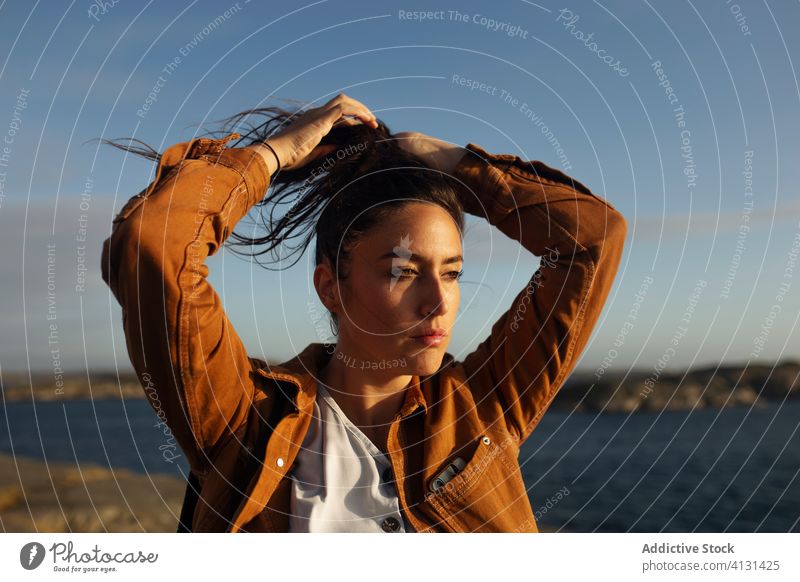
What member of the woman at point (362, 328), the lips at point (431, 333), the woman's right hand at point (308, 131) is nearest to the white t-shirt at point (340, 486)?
the woman at point (362, 328)

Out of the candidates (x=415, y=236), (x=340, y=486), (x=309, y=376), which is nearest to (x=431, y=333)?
(x=415, y=236)

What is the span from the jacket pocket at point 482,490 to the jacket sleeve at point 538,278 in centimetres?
12

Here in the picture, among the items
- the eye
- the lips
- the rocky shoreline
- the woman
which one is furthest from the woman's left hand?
the rocky shoreline

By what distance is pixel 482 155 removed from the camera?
8.82 ft

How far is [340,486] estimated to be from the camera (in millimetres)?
2373

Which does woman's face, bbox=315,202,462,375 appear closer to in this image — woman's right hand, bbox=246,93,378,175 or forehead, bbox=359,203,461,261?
forehead, bbox=359,203,461,261

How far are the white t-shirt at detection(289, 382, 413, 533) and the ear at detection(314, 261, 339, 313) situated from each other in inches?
15.8

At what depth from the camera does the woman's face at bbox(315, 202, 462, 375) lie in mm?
2422

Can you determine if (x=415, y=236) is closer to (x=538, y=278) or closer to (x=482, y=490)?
(x=538, y=278)

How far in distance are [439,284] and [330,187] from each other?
55 cm

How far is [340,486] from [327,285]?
2.16 ft
